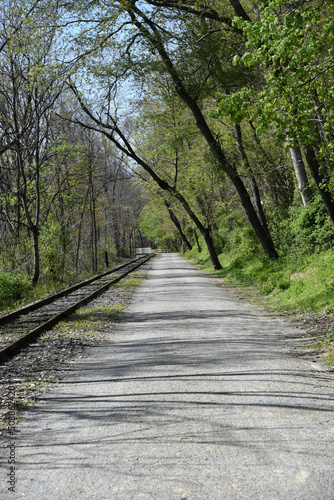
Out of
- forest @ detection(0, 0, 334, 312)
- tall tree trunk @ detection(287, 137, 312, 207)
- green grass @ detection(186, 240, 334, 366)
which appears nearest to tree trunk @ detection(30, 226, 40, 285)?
forest @ detection(0, 0, 334, 312)

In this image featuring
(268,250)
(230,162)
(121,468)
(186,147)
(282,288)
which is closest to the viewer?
(121,468)

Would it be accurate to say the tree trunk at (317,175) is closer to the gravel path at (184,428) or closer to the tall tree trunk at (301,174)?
the tall tree trunk at (301,174)

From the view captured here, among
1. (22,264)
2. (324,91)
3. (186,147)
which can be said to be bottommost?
(22,264)

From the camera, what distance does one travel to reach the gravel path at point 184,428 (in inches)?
135

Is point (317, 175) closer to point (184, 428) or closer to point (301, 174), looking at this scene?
point (301, 174)

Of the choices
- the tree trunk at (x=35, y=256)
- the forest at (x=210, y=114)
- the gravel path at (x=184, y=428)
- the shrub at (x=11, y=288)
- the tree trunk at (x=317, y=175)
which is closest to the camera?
the gravel path at (x=184, y=428)

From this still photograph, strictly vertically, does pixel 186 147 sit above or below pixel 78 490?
above

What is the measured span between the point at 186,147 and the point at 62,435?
80.0ft

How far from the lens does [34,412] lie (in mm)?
5355

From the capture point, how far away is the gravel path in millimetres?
3430

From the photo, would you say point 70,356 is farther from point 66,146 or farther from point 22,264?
point 66,146

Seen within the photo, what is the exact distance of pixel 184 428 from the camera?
174 inches

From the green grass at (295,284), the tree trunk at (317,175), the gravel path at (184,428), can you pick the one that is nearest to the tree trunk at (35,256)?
the green grass at (295,284)

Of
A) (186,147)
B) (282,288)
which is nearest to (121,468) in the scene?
(282,288)
